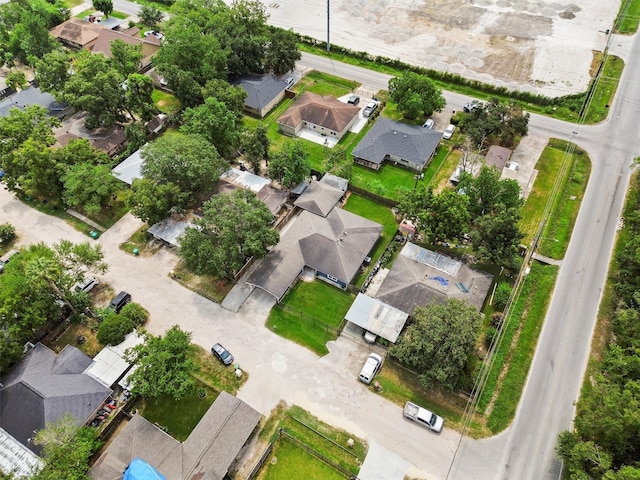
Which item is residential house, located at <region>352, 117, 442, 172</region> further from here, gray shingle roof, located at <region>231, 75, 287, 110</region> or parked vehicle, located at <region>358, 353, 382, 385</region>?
parked vehicle, located at <region>358, 353, 382, 385</region>

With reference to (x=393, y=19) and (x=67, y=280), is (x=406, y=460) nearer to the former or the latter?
(x=67, y=280)

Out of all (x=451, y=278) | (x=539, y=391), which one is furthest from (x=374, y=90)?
(x=539, y=391)

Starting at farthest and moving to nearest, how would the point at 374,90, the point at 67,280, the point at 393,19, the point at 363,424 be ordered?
1. the point at 393,19
2. the point at 374,90
3. the point at 67,280
4. the point at 363,424

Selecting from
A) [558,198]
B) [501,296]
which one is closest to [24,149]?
[501,296]

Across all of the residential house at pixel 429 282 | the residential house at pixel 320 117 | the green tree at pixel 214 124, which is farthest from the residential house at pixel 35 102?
the residential house at pixel 429 282

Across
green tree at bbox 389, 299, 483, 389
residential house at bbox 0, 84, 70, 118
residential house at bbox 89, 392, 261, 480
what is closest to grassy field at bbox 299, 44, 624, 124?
green tree at bbox 389, 299, 483, 389

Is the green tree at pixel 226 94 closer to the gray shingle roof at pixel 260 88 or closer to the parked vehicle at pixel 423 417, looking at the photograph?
the gray shingle roof at pixel 260 88
